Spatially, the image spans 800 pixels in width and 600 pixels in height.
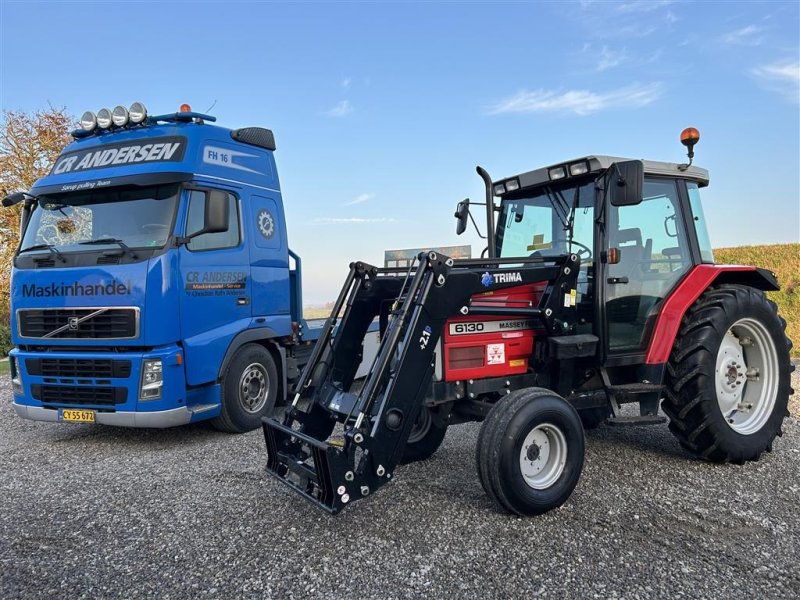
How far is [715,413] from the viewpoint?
4.41 metres

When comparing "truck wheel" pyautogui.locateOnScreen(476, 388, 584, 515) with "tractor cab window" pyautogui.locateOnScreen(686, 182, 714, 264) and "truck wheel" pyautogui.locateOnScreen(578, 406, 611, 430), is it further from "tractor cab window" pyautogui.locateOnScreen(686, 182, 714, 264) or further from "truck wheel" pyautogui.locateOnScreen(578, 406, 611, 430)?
"tractor cab window" pyautogui.locateOnScreen(686, 182, 714, 264)

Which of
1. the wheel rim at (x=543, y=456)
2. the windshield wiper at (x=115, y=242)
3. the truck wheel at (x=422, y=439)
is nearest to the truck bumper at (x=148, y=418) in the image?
the windshield wiper at (x=115, y=242)

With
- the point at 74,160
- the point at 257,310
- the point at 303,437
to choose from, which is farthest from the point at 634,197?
the point at 74,160

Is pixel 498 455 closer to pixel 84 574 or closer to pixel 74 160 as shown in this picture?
pixel 84 574

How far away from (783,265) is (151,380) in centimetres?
1465

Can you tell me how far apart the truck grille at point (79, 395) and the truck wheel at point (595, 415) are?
13.1 feet

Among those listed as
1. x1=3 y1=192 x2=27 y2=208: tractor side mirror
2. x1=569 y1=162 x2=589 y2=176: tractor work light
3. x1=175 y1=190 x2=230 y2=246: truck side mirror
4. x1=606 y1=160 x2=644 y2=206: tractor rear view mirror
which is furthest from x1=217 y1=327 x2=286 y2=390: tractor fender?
x1=606 y1=160 x2=644 y2=206: tractor rear view mirror

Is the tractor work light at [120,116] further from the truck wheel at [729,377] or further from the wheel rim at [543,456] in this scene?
the truck wheel at [729,377]

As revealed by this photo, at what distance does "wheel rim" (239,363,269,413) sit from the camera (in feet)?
19.9

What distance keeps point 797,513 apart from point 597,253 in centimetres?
209

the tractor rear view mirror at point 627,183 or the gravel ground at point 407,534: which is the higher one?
the tractor rear view mirror at point 627,183

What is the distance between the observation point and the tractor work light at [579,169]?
14.5 ft

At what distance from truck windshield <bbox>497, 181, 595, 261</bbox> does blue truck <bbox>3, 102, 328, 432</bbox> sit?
2638 millimetres

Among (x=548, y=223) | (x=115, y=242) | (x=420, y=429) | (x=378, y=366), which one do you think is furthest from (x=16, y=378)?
(x=548, y=223)
